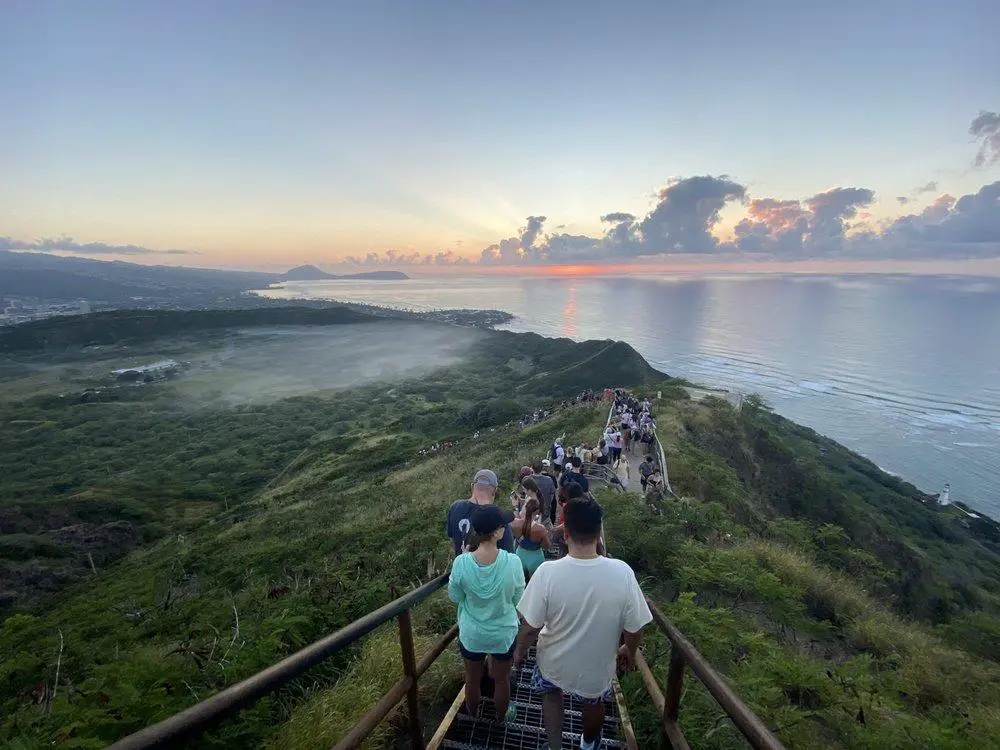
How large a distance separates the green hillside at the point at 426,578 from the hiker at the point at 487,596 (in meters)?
1.08

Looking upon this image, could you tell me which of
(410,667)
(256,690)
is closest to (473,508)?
(410,667)

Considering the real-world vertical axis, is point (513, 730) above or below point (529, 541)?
below

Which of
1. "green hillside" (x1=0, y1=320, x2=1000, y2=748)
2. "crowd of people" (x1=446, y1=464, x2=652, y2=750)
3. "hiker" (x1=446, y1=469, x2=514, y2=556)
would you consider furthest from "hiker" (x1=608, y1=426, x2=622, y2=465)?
"crowd of people" (x1=446, y1=464, x2=652, y2=750)

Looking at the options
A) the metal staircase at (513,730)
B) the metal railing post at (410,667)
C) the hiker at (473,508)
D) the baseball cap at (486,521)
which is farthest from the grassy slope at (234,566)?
the baseball cap at (486,521)

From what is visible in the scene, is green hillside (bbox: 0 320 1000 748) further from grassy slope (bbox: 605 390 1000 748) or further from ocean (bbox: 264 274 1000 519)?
ocean (bbox: 264 274 1000 519)

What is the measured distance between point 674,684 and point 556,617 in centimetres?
82

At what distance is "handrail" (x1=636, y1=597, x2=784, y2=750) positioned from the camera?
1.79m

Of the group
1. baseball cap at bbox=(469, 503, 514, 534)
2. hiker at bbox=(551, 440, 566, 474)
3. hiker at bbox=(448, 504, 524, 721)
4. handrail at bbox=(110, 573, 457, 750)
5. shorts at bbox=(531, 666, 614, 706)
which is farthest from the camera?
hiker at bbox=(551, 440, 566, 474)

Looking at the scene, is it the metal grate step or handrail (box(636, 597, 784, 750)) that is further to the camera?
the metal grate step

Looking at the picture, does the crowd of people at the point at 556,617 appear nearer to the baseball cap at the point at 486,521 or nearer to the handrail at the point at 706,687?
the baseball cap at the point at 486,521

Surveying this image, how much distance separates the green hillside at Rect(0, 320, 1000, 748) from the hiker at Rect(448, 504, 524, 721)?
1.08m

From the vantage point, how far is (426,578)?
8609 mm

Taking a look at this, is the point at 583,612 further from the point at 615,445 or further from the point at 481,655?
the point at 615,445

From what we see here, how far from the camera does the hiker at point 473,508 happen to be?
473 centimetres
